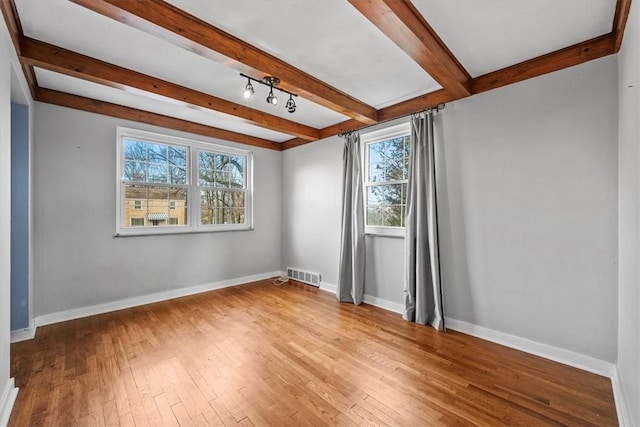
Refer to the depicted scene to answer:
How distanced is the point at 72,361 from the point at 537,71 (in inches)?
186

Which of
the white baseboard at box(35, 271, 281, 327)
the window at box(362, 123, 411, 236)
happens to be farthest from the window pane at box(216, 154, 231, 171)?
the window at box(362, 123, 411, 236)

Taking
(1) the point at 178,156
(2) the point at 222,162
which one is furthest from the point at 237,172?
(1) the point at 178,156

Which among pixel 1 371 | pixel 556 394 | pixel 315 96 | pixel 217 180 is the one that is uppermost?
pixel 315 96

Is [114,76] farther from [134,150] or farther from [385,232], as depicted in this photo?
[385,232]

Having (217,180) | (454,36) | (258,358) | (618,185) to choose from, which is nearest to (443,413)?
(258,358)

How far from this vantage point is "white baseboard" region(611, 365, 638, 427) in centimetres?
150

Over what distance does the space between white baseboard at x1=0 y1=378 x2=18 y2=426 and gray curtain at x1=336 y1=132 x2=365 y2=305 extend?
10.1ft

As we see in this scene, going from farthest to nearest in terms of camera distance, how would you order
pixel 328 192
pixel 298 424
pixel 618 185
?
pixel 328 192, pixel 618 185, pixel 298 424

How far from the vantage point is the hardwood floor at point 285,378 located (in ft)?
5.53

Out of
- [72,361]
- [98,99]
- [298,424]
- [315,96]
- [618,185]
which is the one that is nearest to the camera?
[298,424]

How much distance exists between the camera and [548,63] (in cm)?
232

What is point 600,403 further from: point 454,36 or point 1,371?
point 1,371

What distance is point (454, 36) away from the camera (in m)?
2.07

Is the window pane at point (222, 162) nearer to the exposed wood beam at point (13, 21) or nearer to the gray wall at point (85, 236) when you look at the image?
the gray wall at point (85, 236)
